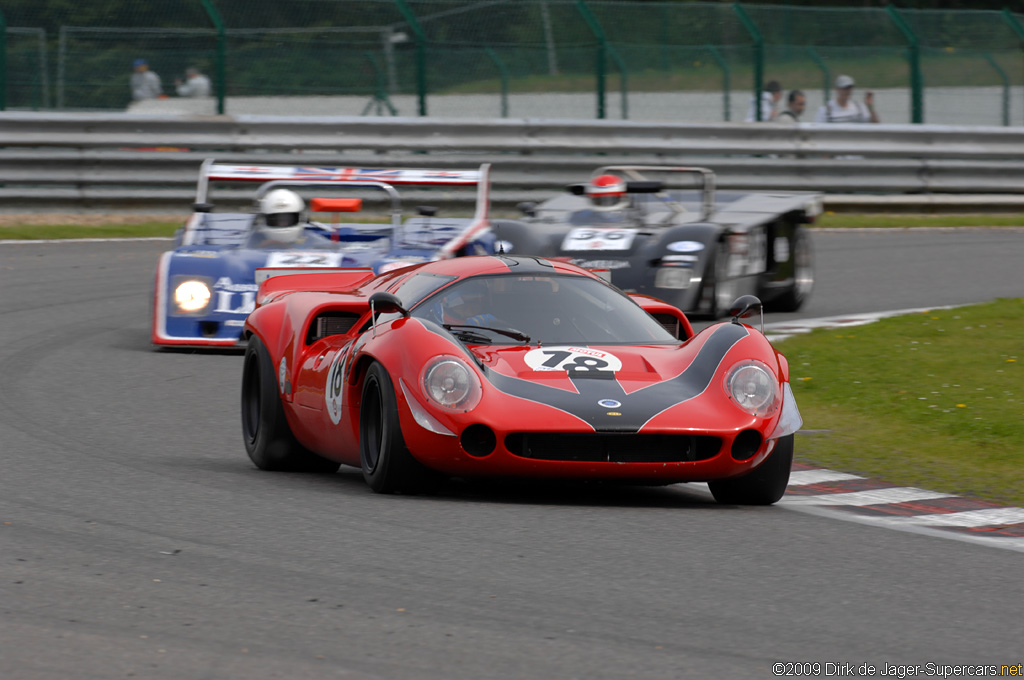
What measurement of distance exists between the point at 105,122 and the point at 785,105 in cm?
840

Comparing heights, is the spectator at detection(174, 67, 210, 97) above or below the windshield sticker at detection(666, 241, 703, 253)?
above

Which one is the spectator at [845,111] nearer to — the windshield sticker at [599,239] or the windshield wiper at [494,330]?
the windshield sticker at [599,239]

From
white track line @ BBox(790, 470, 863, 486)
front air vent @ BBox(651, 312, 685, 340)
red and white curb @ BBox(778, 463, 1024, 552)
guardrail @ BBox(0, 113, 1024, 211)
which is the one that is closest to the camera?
red and white curb @ BBox(778, 463, 1024, 552)

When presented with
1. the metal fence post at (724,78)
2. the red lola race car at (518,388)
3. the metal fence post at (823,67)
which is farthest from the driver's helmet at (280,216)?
the metal fence post at (823,67)

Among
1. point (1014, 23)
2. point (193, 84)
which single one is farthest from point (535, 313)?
point (1014, 23)

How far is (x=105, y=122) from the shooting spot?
60.1ft

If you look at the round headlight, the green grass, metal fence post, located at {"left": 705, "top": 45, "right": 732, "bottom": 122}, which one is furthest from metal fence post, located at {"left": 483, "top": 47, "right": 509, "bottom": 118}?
the round headlight

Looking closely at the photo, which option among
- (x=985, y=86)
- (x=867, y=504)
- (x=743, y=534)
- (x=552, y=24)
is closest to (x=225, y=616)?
(x=743, y=534)

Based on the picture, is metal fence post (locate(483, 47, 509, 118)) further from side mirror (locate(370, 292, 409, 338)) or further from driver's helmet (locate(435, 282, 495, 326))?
side mirror (locate(370, 292, 409, 338))

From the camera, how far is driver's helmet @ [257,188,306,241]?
39.3ft

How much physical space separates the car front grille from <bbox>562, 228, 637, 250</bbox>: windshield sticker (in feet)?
21.5

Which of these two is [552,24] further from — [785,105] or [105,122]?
[105,122]

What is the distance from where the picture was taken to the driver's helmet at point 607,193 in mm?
13477

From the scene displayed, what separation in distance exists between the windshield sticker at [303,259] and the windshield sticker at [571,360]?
5.19 meters
